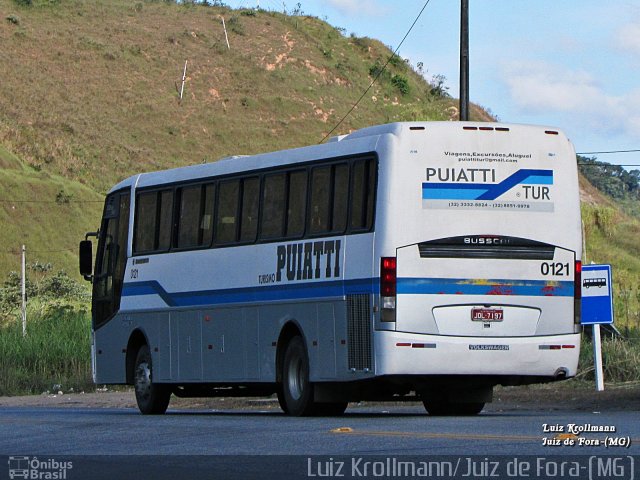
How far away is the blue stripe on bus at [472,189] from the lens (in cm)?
1867

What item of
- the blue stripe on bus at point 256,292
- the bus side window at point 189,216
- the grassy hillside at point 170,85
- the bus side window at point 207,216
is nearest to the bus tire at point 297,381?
the blue stripe on bus at point 256,292

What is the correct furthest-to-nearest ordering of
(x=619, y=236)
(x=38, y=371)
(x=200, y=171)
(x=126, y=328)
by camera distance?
(x=619, y=236) < (x=38, y=371) < (x=126, y=328) < (x=200, y=171)

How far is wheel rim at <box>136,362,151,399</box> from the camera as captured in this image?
2376 centimetres

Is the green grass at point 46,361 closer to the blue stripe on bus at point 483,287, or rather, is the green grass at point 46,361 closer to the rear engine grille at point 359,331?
the rear engine grille at point 359,331

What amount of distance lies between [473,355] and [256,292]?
3774 millimetres

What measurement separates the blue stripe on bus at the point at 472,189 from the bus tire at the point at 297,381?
2.77m

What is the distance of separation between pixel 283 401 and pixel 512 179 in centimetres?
443

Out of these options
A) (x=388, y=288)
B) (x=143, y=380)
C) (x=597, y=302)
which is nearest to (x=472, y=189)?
(x=388, y=288)

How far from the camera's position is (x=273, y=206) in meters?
20.8

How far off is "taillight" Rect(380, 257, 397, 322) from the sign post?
22.7 ft

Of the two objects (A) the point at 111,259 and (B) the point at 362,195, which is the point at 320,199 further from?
(A) the point at 111,259

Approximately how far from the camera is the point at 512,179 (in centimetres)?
1897
